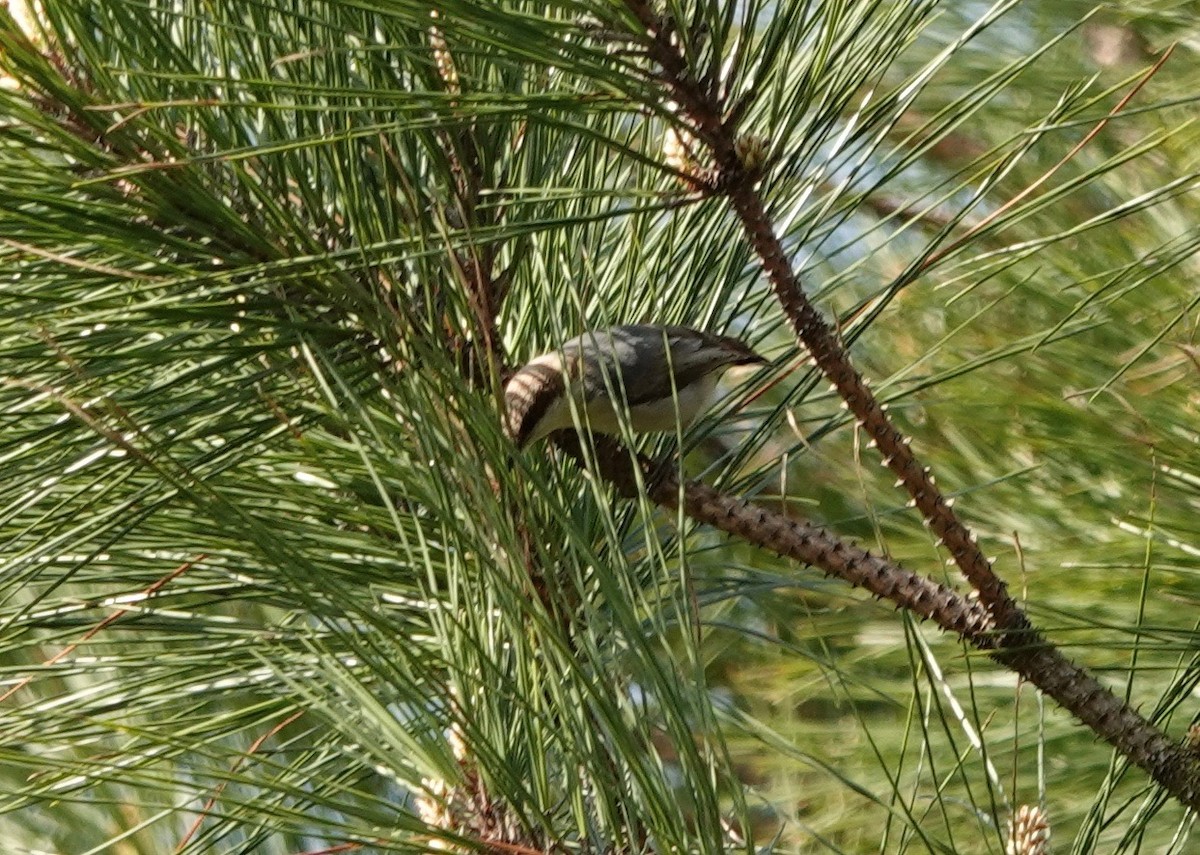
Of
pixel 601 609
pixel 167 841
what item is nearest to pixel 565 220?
pixel 601 609

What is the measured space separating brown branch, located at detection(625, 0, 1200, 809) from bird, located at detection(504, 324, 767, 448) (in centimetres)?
10

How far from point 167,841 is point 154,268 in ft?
3.47

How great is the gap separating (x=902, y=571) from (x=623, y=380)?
33cm

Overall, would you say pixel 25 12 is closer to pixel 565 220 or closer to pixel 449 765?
pixel 565 220

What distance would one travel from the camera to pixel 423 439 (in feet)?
3.11

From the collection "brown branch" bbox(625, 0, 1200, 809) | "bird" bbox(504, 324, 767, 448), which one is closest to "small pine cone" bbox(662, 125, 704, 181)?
"brown branch" bbox(625, 0, 1200, 809)

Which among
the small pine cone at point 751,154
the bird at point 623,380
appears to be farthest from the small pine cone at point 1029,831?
the small pine cone at point 751,154

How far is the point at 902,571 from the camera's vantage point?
1.13m

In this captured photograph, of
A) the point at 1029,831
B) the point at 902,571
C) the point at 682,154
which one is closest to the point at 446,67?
the point at 682,154

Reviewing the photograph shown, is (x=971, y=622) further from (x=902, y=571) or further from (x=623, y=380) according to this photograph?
(x=623, y=380)

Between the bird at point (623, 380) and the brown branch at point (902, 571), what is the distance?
10cm

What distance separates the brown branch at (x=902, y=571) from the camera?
106 centimetres

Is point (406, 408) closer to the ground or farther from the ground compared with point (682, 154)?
closer to the ground

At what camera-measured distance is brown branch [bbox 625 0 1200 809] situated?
3.47 ft
